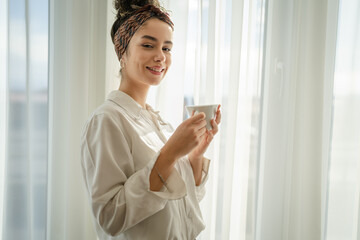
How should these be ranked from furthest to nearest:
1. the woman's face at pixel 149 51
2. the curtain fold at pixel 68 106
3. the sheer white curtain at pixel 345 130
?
the curtain fold at pixel 68 106 → the sheer white curtain at pixel 345 130 → the woman's face at pixel 149 51

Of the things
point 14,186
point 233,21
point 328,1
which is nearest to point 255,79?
point 233,21

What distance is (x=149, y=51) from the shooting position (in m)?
0.92

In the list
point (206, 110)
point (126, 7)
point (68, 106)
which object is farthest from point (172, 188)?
point (68, 106)

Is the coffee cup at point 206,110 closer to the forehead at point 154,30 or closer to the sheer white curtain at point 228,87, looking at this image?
the forehead at point 154,30

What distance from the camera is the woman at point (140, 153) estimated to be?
2.46ft

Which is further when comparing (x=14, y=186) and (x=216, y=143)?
(x=216, y=143)

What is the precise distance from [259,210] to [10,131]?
1.20 meters

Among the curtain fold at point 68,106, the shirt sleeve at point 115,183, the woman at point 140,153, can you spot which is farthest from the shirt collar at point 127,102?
the curtain fold at point 68,106

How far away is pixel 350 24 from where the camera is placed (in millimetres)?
1181

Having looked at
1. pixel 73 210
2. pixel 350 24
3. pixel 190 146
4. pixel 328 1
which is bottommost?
pixel 73 210

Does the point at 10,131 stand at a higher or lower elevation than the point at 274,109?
lower

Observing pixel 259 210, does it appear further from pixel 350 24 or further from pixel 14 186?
pixel 14 186

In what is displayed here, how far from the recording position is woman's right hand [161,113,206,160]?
2.56 feet

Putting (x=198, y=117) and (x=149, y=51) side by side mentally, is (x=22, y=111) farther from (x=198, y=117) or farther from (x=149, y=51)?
(x=198, y=117)
